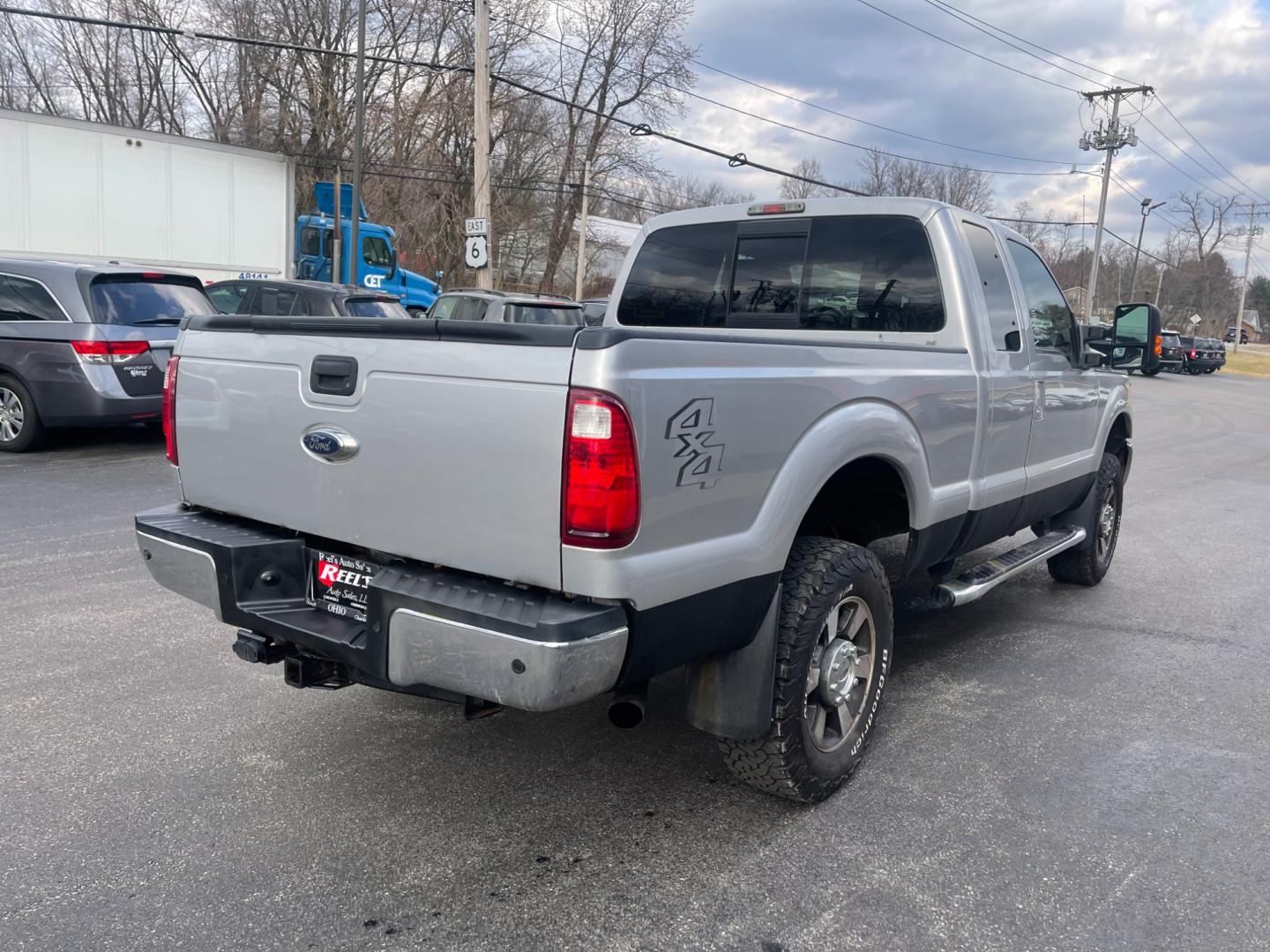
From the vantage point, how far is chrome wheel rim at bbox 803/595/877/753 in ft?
10.7

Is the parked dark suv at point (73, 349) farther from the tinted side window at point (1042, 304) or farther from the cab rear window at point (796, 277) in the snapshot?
the tinted side window at point (1042, 304)

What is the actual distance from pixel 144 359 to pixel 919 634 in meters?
7.38

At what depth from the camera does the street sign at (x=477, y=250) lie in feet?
54.3

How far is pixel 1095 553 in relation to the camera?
6113 millimetres

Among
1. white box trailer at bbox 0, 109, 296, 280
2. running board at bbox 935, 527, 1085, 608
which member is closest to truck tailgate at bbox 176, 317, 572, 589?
running board at bbox 935, 527, 1085, 608

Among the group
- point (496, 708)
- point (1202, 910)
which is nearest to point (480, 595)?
point (496, 708)

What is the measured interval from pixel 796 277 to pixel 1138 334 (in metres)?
2.72

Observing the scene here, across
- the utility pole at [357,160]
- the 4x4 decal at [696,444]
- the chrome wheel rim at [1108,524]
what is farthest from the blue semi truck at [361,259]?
the 4x4 decal at [696,444]

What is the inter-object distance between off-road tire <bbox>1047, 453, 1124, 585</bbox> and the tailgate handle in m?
4.67

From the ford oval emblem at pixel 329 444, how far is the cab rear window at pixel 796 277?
7.15 ft

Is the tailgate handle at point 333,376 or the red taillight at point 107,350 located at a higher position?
the tailgate handle at point 333,376

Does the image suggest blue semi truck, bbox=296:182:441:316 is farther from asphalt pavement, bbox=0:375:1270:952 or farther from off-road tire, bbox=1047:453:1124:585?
asphalt pavement, bbox=0:375:1270:952

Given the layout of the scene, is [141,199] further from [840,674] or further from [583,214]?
[583,214]

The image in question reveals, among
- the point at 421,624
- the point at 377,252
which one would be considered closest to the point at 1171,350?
the point at 377,252
